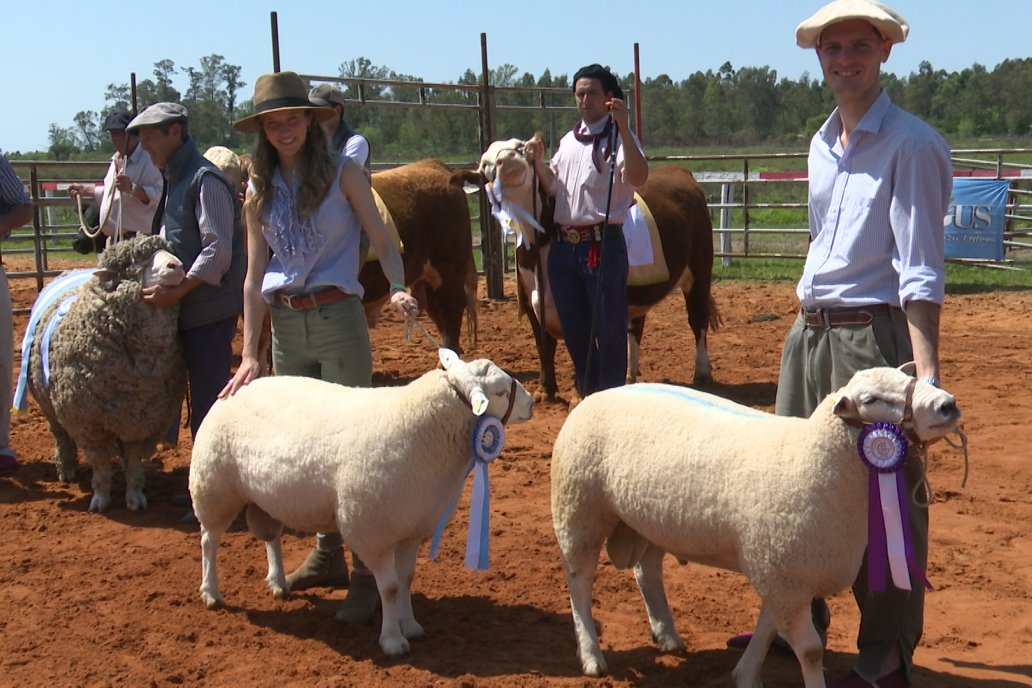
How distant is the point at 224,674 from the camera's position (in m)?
4.16

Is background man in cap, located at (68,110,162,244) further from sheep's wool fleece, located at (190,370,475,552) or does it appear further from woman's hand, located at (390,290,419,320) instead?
woman's hand, located at (390,290,419,320)

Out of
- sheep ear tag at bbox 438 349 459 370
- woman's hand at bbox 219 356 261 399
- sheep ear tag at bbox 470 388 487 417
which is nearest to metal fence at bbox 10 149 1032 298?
woman's hand at bbox 219 356 261 399

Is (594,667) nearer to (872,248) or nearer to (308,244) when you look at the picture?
(872,248)

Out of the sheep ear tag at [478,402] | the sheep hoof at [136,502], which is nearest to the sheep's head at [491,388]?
the sheep ear tag at [478,402]

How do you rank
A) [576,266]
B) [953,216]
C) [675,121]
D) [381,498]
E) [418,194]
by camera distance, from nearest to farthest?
[381,498] → [576,266] → [418,194] → [953,216] → [675,121]

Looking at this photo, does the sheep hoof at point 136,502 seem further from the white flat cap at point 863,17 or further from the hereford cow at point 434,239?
the white flat cap at point 863,17

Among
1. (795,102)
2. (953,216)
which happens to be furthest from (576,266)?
(795,102)

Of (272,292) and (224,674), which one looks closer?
(224,674)

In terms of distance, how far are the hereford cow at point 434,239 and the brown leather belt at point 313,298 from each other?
4.87 m

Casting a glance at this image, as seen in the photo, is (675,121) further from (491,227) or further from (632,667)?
(632,667)

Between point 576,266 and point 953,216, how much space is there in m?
11.5

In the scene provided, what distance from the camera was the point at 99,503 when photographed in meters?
6.35

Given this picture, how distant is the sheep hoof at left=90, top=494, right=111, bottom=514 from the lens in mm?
6344

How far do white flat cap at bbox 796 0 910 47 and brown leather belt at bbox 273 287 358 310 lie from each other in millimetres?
2095
